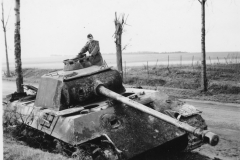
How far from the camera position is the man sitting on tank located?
27.0ft

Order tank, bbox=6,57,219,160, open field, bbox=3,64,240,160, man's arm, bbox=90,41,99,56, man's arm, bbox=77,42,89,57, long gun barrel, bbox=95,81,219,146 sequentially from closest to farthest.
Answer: long gun barrel, bbox=95,81,219,146, tank, bbox=6,57,219,160, open field, bbox=3,64,240,160, man's arm, bbox=90,41,99,56, man's arm, bbox=77,42,89,57

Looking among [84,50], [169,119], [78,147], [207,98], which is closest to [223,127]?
[169,119]

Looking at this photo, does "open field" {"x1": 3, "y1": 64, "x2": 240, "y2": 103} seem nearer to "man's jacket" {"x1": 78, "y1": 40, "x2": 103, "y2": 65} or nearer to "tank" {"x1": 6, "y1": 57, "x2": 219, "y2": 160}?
"tank" {"x1": 6, "y1": 57, "x2": 219, "y2": 160}

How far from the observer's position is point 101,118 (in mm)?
6074

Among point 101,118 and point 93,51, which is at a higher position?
point 93,51

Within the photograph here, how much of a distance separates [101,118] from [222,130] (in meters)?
4.36

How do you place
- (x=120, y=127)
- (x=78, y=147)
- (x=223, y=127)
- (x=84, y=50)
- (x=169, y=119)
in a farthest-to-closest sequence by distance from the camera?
(x=223, y=127) < (x=84, y=50) < (x=120, y=127) < (x=78, y=147) < (x=169, y=119)

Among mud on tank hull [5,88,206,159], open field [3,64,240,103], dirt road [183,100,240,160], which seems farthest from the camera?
open field [3,64,240,103]

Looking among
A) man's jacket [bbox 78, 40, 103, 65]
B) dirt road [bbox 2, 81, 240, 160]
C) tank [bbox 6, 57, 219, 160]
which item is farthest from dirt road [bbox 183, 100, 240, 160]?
man's jacket [bbox 78, 40, 103, 65]

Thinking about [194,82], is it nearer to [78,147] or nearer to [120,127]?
[120,127]

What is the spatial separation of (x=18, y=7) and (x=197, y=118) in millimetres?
7862

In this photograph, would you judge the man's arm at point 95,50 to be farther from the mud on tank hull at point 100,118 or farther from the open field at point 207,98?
the open field at point 207,98

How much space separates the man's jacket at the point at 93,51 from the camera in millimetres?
8227

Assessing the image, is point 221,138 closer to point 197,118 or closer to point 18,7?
point 197,118
